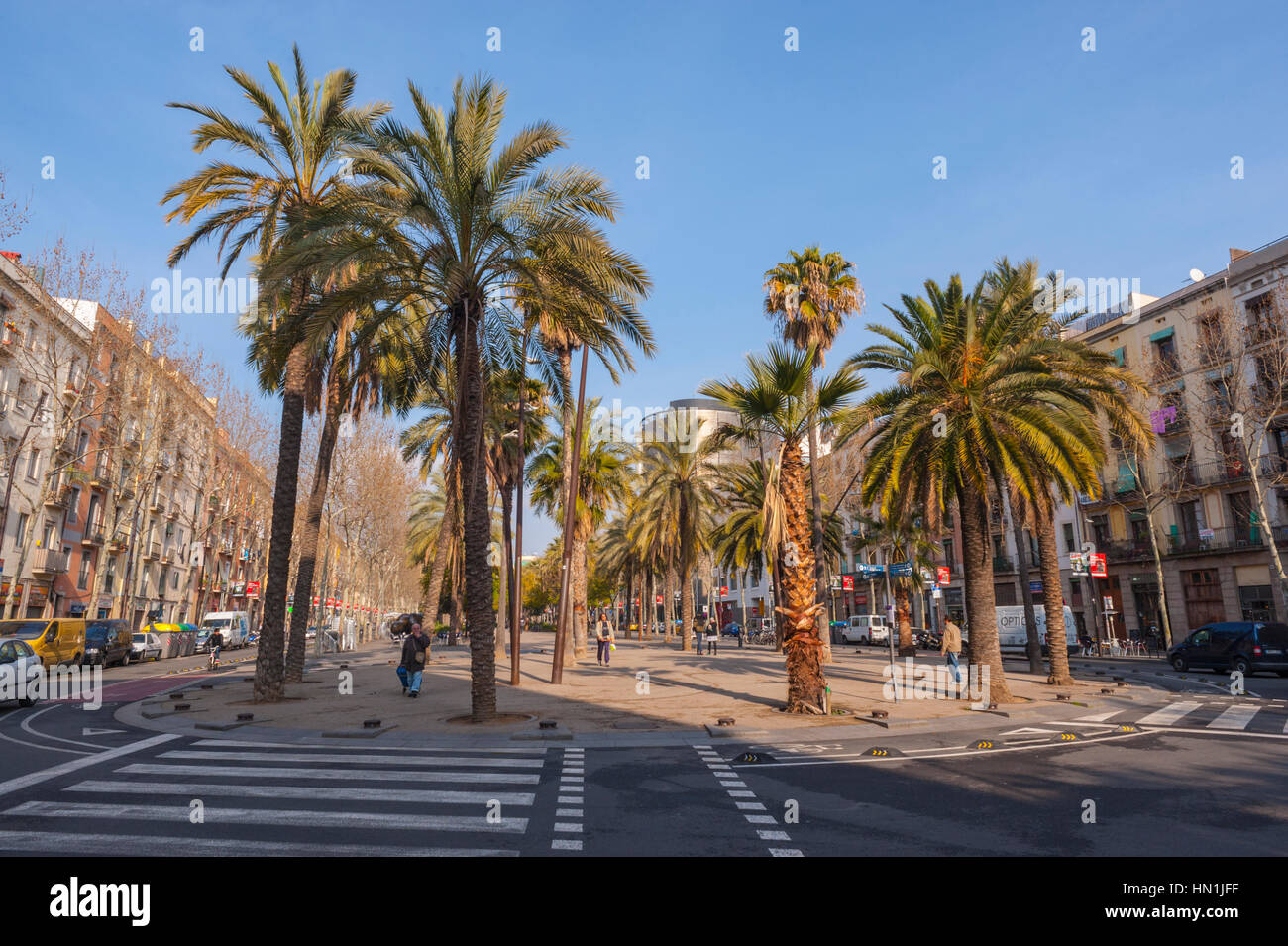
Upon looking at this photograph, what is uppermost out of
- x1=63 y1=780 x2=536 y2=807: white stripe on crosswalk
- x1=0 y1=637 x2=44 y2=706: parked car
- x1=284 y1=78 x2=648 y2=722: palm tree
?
x1=284 y1=78 x2=648 y2=722: palm tree

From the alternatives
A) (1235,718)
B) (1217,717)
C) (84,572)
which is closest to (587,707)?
(1217,717)

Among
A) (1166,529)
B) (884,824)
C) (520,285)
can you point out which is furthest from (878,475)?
(1166,529)

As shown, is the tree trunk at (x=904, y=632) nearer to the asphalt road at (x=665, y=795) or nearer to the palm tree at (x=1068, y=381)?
the palm tree at (x=1068, y=381)

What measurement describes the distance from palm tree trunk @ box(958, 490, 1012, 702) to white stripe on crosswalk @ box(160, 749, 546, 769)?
11374 mm

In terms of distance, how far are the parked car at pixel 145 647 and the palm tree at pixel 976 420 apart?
33865 millimetres

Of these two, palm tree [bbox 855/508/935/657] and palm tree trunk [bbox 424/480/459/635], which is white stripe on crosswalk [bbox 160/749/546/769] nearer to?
palm tree trunk [bbox 424/480/459/635]

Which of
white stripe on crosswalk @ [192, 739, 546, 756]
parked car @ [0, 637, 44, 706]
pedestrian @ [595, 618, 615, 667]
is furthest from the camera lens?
pedestrian @ [595, 618, 615, 667]

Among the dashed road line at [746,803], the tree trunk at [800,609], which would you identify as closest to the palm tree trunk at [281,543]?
the dashed road line at [746,803]

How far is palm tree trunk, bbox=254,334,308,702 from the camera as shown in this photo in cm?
1664

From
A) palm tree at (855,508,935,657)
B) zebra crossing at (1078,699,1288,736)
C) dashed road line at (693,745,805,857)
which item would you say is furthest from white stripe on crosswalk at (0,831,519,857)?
palm tree at (855,508,935,657)

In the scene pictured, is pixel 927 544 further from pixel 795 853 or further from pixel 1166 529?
pixel 795 853

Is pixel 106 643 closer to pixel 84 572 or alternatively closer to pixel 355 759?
pixel 84 572
